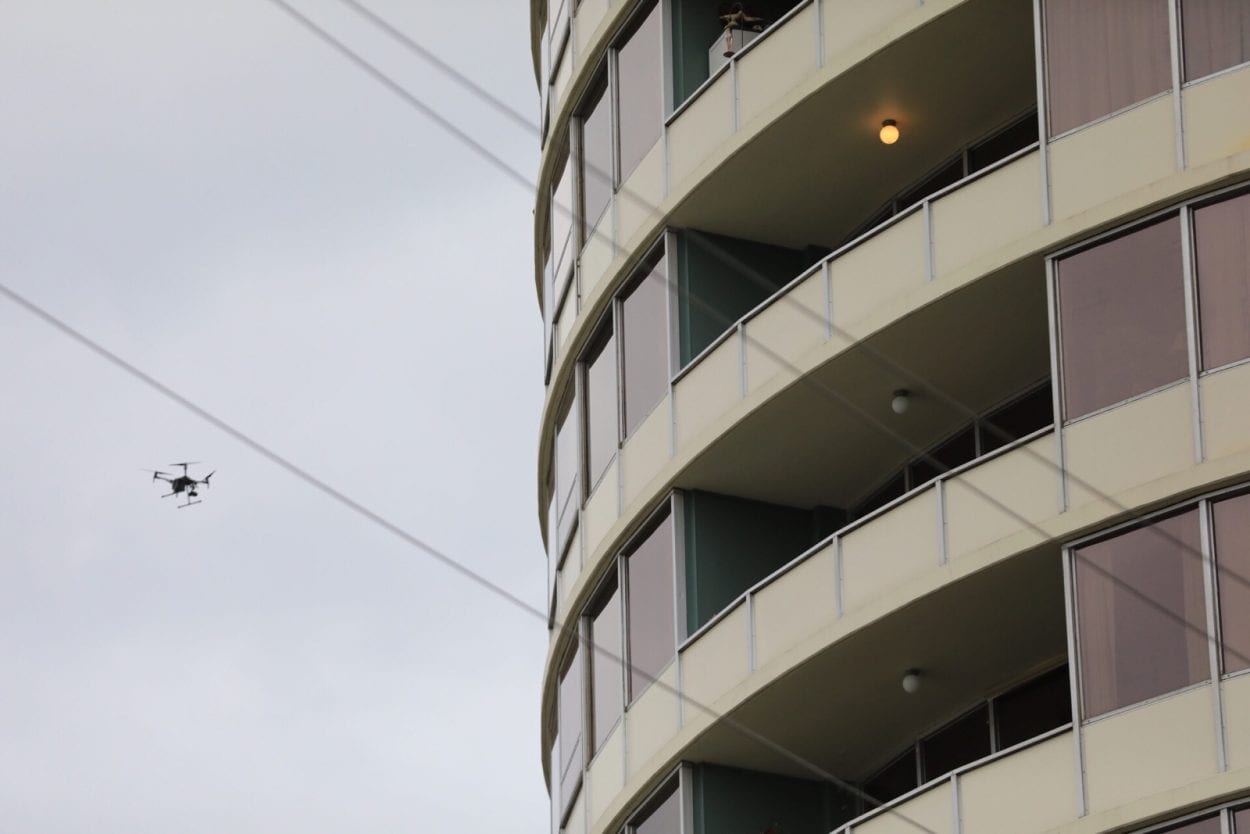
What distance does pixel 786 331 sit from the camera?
36.3m

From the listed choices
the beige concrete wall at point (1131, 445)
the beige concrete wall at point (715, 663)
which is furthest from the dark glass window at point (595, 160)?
the beige concrete wall at point (1131, 445)

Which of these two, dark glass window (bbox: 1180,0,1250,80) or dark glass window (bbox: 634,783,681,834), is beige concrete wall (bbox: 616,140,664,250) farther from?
dark glass window (bbox: 1180,0,1250,80)

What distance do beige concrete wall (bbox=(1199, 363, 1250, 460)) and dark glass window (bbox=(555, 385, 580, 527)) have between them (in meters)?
13.5

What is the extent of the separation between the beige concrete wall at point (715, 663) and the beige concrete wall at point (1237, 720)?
8208mm

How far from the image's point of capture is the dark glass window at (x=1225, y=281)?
30.0 m

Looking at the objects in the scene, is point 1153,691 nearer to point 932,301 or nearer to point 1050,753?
point 1050,753

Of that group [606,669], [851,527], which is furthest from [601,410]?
[851,527]

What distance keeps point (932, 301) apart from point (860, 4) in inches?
192

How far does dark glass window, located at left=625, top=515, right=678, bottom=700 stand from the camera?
37375mm

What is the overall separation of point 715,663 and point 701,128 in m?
7.94

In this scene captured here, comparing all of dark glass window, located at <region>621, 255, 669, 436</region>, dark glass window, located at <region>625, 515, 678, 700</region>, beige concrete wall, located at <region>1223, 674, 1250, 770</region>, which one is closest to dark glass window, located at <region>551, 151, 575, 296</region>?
dark glass window, located at <region>621, 255, 669, 436</region>

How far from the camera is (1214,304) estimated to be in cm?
3025

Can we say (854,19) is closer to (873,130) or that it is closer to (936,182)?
(873,130)

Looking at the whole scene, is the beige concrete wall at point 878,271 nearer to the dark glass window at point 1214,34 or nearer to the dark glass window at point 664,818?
the dark glass window at point 1214,34
